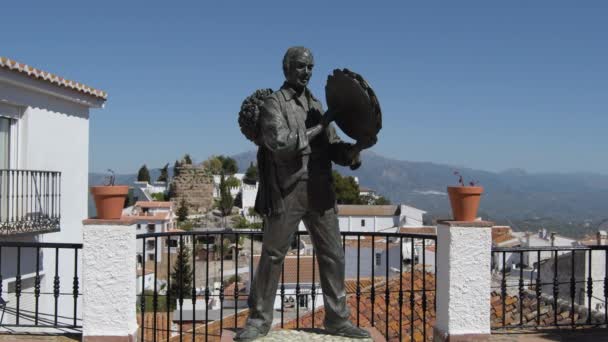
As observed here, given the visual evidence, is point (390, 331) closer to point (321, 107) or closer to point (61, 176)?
point (321, 107)

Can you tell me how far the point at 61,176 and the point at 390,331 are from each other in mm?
7582

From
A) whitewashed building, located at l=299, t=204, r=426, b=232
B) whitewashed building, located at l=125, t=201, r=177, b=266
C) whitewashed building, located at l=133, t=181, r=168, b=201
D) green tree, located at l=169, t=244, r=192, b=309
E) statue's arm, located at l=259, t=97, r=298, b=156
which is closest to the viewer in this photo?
statue's arm, located at l=259, t=97, r=298, b=156

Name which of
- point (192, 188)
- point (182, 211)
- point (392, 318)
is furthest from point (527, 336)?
point (192, 188)

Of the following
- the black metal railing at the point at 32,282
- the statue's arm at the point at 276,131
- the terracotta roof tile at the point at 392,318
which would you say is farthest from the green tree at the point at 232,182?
the statue's arm at the point at 276,131

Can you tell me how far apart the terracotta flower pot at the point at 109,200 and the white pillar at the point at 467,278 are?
284 cm

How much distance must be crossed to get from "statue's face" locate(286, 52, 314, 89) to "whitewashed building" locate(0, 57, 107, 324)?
617cm

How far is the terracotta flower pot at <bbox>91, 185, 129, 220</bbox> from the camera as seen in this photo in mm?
4895

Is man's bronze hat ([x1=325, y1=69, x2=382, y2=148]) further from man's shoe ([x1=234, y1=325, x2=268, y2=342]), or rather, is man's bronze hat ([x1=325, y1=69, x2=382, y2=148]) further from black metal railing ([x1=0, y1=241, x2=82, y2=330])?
black metal railing ([x1=0, y1=241, x2=82, y2=330])

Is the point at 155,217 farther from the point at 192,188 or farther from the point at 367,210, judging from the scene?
→ the point at 367,210

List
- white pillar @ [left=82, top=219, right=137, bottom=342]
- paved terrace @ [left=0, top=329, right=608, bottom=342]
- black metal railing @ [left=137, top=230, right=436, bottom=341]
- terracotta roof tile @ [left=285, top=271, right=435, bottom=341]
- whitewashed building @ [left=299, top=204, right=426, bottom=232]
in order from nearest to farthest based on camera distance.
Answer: paved terrace @ [left=0, top=329, right=608, bottom=342], white pillar @ [left=82, top=219, right=137, bottom=342], black metal railing @ [left=137, top=230, right=436, bottom=341], terracotta roof tile @ [left=285, top=271, right=435, bottom=341], whitewashed building @ [left=299, top=204, right=426, bottom=232]

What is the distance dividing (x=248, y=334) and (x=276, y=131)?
149cm

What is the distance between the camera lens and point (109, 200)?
195 inches

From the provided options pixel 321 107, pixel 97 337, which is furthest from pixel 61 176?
pixel 321 107

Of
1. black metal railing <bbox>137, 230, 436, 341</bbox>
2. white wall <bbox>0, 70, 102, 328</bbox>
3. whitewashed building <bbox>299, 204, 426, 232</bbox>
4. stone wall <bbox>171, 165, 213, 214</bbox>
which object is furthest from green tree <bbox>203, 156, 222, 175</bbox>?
white wall <bbox>0, 70, 102, 328</bbox>
